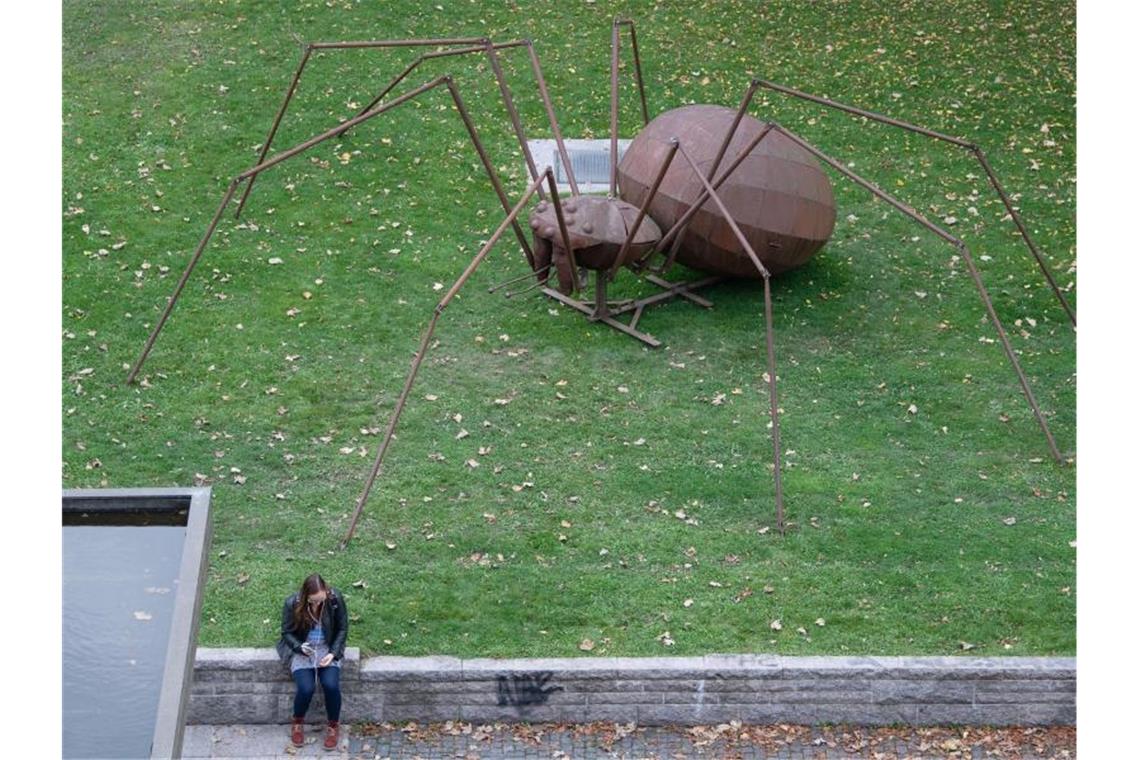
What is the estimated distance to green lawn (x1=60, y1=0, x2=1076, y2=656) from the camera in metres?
11.3

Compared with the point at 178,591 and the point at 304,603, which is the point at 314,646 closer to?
the point at 304,603

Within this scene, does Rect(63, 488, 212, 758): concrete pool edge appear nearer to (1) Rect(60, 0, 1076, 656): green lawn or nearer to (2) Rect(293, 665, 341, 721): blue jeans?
(2) Rect(293, 665, 341, 721): blue jeans

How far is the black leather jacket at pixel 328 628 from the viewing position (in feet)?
32.8

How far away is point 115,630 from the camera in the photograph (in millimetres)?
6418

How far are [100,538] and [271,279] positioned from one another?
880 cm

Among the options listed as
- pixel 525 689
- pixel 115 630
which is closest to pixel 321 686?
pixel 525 689

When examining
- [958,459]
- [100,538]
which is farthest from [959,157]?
[100,538]

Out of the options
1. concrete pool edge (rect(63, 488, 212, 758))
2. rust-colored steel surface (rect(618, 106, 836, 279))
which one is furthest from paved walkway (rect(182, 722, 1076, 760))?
rust-colored steel surface (rect(618, 106, 836, 279))

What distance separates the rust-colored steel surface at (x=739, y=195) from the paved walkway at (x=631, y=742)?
5.45 m

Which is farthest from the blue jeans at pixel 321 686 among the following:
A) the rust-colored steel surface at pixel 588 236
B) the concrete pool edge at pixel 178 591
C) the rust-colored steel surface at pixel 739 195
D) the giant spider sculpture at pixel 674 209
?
the rust-colored steel surface at pixel 739 195

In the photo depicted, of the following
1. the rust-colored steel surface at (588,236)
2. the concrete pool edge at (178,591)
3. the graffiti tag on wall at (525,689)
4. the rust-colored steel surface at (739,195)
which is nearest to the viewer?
the concrete pool edge at (178,591)

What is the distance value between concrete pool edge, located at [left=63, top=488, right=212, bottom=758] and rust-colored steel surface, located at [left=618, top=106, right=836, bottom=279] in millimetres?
7744

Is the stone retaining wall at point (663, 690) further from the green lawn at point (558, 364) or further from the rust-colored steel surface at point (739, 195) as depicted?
the rust-colored steel surface at point (739, 195)

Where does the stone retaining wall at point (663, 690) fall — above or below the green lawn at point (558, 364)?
below
